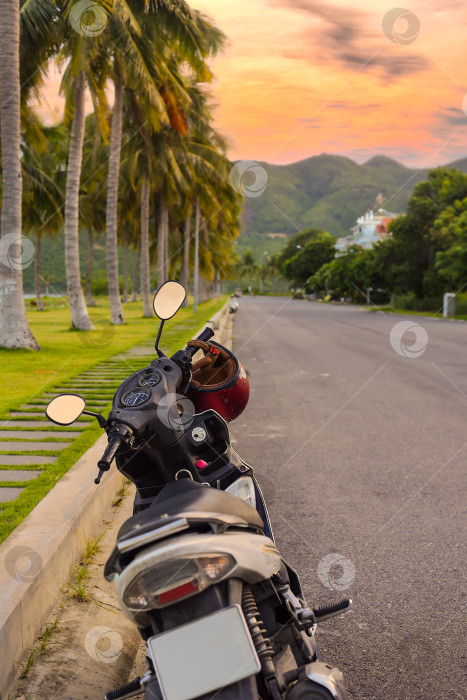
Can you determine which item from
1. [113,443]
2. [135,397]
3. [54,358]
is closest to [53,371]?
[54,358]

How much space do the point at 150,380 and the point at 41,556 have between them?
1.19 m

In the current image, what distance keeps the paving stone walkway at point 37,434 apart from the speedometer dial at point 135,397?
2479mm

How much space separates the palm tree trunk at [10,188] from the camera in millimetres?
13664

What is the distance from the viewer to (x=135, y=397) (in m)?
2.39

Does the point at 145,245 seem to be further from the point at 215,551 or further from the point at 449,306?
the point at 215,551

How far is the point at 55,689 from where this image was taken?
2.57m

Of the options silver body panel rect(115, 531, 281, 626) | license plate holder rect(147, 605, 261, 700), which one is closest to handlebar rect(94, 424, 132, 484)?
silver body panel rect(115, 531, 281, 626)

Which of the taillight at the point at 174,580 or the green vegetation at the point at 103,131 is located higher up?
the green vegetation at the point at 103,131

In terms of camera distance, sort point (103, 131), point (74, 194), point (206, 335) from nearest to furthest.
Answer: point (206, 335)
point (74, 194)
point (103, 131)

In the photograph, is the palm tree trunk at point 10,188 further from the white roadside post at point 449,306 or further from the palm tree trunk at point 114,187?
the white roadside post at point 449,306

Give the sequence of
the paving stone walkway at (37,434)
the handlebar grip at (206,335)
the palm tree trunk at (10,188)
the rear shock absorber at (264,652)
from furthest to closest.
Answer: the palm tree trunk at (10,188) < the paving stone walkway at (37,434) < the handlebar grip at (206,335) < the rear shock absorber at (264,652)

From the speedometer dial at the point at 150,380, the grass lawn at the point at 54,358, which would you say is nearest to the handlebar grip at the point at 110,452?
the speedometer dial at the point at 150,380

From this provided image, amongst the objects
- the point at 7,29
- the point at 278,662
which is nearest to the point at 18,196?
the point at 7,29

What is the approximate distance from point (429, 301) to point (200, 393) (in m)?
45.3
